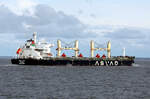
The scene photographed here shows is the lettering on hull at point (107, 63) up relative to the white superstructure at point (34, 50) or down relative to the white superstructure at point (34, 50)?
down

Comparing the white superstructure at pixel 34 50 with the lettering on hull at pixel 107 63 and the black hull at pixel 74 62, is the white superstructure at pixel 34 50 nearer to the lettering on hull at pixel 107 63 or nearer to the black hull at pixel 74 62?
the black hull at pixel 74 62

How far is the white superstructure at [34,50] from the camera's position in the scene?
321ft

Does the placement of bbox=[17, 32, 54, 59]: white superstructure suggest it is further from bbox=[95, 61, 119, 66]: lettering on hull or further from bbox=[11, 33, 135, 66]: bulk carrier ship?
bbox=[95, 61, 119, 66]: lettering on hull

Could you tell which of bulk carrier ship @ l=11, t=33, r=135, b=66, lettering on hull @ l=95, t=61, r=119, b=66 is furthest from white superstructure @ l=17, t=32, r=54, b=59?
lettering on hull @ l=95, t=61, r=119, b=66

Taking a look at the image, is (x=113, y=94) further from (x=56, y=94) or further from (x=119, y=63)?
(x=119, y=63)

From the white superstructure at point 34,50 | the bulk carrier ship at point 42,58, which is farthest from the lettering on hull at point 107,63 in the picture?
the white superstructure at point 34,50

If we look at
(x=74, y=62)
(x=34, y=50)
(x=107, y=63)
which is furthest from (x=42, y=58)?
(x=107, y=63)

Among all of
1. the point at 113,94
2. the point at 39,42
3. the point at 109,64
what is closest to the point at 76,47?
the point at 109,64

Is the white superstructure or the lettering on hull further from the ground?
the white superstructure

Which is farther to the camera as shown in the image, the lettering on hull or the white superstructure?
the lettering on hull

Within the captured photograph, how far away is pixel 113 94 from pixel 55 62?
57.5m

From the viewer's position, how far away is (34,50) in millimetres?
98312

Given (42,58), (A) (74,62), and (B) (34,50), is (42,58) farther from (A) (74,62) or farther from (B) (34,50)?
(A) (74,62)

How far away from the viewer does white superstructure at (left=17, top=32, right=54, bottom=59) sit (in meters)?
97.9
